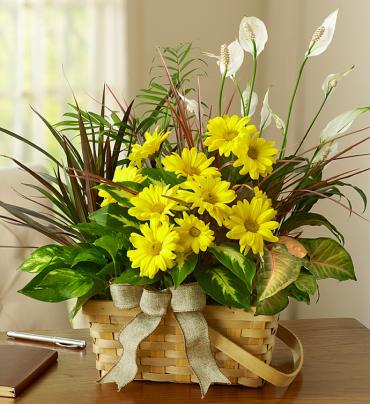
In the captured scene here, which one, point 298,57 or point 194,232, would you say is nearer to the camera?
point 194,232

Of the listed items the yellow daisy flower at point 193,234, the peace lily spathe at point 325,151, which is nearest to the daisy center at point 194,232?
the yellow daisy flower at point 193,234

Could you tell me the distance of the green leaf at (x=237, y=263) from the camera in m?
1.00

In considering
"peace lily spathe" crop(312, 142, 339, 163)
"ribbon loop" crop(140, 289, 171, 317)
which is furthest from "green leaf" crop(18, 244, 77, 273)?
"peace lily spathe" crop(312, 142, 339, 163)

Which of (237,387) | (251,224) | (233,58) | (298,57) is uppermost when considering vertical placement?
(298,57)

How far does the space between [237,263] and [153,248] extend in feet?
0.35

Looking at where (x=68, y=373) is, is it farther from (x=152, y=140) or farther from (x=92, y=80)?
(x=92, y=80)

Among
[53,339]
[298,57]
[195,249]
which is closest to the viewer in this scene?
[195,249]

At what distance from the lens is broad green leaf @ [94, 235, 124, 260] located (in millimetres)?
1033

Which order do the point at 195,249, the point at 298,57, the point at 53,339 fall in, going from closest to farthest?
the point at 195,249
the point at 53,339
the point at 298,57

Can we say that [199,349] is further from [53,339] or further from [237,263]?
[53,339]

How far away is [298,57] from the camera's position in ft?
9.42

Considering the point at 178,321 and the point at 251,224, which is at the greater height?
the point at 251,224

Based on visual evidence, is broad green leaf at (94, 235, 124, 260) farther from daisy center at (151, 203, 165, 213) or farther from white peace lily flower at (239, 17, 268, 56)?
white peace lily flower at (239, 17, 268, 56)

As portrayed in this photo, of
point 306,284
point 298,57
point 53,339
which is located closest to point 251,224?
point 306,284
